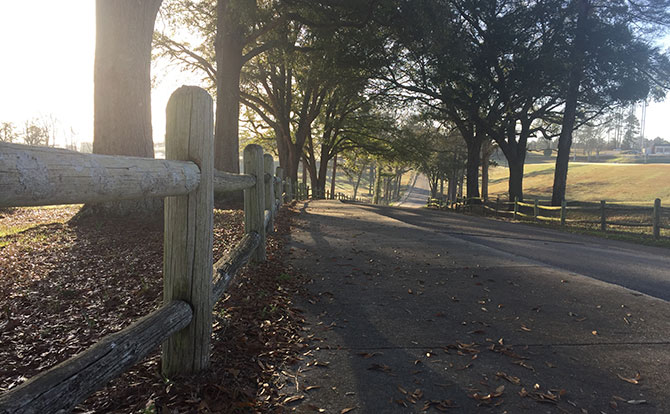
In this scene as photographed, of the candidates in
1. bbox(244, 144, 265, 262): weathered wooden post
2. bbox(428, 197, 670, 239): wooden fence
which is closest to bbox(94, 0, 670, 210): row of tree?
bbox(428, 197, 670, 239): wooden fence

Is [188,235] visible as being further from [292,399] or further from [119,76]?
[119,76]

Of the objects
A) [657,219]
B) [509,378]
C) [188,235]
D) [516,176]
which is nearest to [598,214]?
[657,219]

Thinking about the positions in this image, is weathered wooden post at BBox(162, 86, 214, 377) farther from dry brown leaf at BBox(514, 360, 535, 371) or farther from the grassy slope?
the grassy slope

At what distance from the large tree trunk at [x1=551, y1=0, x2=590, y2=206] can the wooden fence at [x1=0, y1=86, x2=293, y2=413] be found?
64.1 feet

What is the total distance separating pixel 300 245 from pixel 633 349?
4.69 metres

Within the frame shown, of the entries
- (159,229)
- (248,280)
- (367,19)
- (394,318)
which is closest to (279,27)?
(367,19)

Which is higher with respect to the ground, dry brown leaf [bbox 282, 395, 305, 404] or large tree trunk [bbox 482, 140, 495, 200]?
large tree trunk [bbox 482, 140, 495, 200]

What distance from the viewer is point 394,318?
322cm

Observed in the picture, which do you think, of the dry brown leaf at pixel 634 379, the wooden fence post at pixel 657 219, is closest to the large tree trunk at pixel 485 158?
the wooden fence post at pixel 657 219

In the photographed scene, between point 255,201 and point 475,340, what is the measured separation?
3.16 m

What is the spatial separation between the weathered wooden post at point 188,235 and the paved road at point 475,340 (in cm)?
64

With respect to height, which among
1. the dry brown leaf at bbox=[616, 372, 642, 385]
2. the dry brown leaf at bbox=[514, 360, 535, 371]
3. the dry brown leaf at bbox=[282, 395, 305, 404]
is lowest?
the dry brown leaf at bbox=[282, 395, 305, 404]

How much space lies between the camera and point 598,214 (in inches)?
643

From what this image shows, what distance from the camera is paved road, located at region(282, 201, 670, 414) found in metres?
2.10
